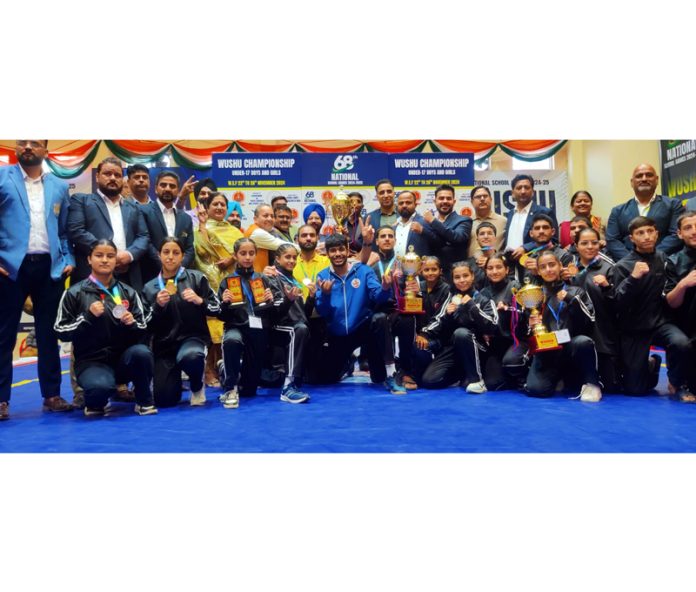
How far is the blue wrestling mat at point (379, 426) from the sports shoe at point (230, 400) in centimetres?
7

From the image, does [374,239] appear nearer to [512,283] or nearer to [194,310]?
[512,283]

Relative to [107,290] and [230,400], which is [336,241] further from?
[107,290]

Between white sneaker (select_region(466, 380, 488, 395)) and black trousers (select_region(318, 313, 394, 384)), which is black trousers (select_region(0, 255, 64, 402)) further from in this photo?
white sneaker (select_region(466, 380, 488, 395))

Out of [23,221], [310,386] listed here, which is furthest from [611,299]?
[23,221]

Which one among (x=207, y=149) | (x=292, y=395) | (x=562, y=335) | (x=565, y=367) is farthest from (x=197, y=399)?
(x=207, y=149)

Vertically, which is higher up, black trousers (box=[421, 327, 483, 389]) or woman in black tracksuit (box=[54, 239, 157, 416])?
woman in black tracksuit (box=[54, 239, 157, 416])

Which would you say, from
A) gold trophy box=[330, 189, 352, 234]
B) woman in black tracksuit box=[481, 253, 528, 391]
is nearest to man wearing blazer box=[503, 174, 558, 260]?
woman in black tracksuit box=[481, 253, 528, 391]

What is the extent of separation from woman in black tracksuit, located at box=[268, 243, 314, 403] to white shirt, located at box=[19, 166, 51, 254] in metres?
1.82

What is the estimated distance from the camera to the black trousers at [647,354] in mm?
4465

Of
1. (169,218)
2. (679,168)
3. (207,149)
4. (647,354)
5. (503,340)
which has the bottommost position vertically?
(647,354)

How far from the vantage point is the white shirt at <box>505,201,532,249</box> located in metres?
5.88

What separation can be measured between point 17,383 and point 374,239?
430cm

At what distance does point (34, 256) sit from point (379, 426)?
9.66 ft

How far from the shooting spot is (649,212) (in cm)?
533
